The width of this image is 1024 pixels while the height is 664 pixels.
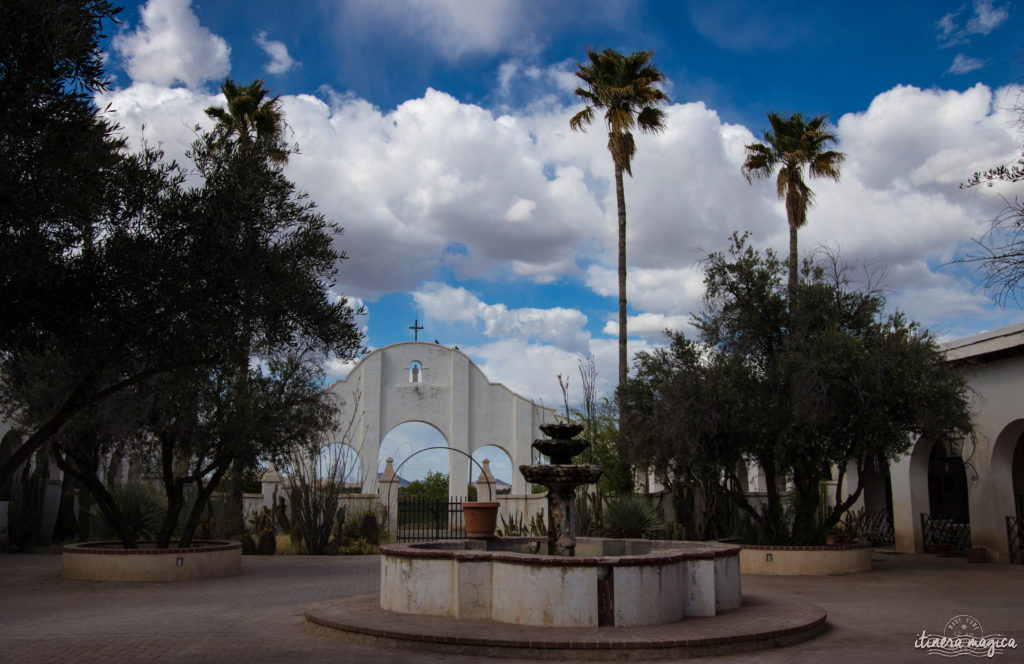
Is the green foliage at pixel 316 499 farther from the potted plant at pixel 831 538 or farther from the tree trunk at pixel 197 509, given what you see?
the potted plant at pixel 831 538

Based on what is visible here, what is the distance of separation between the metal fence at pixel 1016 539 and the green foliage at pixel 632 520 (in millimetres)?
7285

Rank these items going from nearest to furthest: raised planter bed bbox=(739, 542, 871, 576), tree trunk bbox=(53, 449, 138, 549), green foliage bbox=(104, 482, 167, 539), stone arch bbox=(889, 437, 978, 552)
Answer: tree trunk bbox=(53, 449, 138, 549) → raised planter bed bbox=(739, 542, 871, 576) → green foliage bbox=(104, 482, 167, 539) → stone arch bbox=(889, 437, 978, 552)

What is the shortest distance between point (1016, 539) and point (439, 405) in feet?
67.9

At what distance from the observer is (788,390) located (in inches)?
620

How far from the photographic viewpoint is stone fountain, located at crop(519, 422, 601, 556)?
34.7 ft

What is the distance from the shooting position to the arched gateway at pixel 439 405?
31781 mm

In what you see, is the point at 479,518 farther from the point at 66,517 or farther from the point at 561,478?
the point at 66,517

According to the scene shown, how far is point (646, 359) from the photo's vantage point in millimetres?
18047

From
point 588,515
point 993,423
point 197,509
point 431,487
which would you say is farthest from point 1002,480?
point 431,487

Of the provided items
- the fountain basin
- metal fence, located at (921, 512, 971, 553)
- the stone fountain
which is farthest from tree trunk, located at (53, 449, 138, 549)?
metal fence, located at (921, 512, 971, 553)

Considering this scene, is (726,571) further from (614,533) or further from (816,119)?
(816,119)

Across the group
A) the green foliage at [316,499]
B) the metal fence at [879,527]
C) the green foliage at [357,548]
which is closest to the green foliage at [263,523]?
the green foliage at [316,499]

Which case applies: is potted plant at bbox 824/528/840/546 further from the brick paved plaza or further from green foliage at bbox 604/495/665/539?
green foliage at bbox 604/495/665/539

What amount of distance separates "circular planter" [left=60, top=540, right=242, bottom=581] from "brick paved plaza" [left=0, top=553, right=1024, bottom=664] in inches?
14.3
